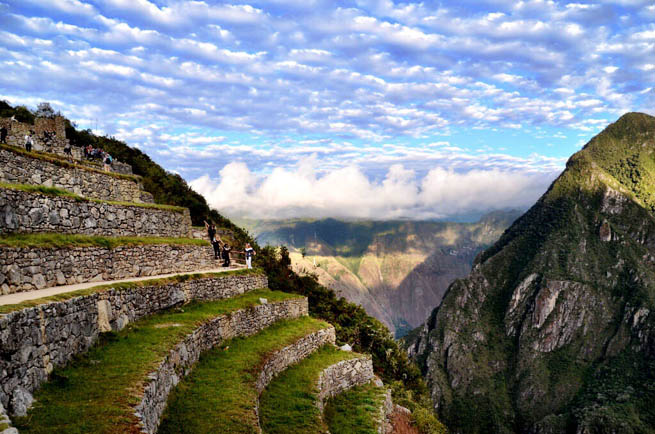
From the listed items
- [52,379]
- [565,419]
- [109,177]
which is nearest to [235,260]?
[109,177]

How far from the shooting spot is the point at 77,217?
1784 cm

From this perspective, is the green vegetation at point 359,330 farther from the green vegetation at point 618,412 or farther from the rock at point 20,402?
the green vegetation at point 618,412

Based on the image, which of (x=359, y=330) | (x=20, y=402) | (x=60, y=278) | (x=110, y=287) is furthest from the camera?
(x=359, y=330)

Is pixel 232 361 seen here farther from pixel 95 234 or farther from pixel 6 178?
pixel 6 178

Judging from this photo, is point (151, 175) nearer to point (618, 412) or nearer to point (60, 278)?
point (60, 278)

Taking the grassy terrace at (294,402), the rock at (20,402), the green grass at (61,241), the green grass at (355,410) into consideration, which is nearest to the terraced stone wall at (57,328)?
the rock at (20,402)

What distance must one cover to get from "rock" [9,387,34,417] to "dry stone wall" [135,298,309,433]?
2065mm

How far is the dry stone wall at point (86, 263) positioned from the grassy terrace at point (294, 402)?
297 inches

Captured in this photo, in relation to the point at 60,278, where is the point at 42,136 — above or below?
above

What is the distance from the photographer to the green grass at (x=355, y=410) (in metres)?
17.5

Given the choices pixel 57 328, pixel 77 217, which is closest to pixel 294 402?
pixel 57 328

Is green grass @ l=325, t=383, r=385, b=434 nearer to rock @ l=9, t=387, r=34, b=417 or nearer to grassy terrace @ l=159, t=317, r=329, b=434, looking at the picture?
grassy terrace @ l=159, t=317, r=329, b=434

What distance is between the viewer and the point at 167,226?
81.7 feet

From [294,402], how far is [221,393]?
13.1 ft
